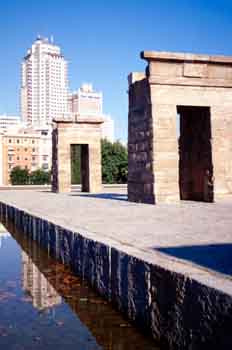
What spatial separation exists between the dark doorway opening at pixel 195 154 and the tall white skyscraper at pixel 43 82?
154679 mm

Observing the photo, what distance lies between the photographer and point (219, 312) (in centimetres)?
289

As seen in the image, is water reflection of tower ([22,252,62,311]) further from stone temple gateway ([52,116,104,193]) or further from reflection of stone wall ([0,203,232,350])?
stone temple gateway ([52,116,104,193])

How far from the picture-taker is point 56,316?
4789 mm

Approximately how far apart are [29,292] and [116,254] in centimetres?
161

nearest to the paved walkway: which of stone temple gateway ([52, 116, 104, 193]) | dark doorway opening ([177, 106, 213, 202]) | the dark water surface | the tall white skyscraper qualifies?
the dark water surface

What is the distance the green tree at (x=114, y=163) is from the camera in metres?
39.4

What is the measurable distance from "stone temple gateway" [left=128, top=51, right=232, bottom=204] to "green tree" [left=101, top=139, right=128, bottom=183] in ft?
82.7

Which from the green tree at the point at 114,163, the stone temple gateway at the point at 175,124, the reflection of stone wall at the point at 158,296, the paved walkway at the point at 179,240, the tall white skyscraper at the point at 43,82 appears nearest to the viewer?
the reflection of stone wall at the point at 158,296

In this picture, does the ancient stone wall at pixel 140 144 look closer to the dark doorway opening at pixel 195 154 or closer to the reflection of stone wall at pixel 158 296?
Result: the dark doorway opening at pixel 195 154

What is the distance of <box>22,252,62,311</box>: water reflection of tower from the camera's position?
5273 millimetres

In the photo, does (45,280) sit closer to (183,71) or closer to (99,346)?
(99,346)

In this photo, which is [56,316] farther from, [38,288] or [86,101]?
[86,101]

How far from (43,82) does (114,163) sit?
137 meters

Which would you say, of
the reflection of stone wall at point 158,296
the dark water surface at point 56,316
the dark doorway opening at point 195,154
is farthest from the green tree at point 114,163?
the reflection of stone wall at point 158,296
